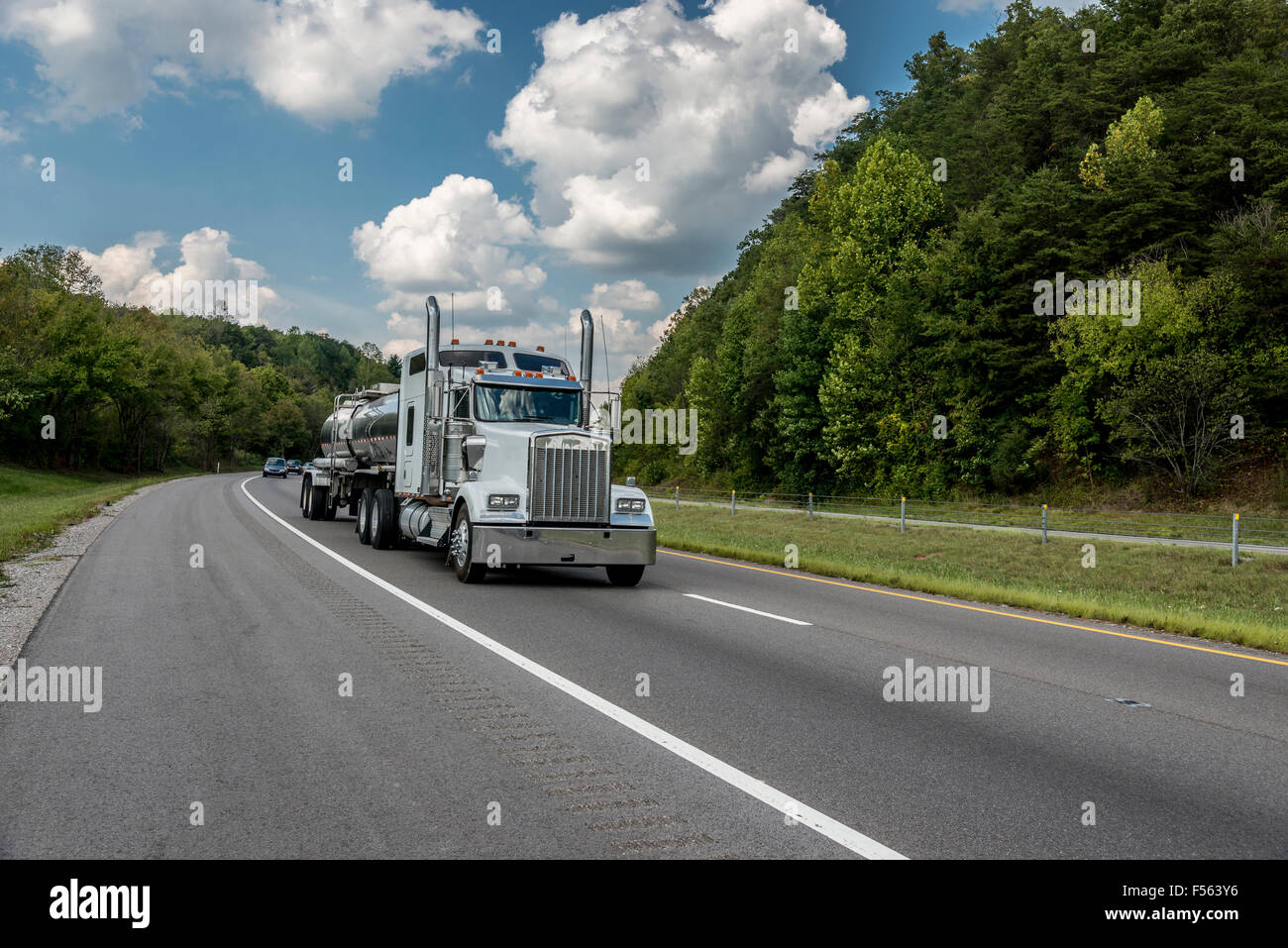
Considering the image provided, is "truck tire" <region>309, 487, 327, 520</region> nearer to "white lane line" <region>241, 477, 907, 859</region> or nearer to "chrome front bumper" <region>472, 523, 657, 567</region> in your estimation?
"chrome front bumper" <region>472, 523, 657, 567</region>

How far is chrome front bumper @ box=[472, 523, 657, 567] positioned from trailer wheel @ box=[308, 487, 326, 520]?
1450cm

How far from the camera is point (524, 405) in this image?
48.4 feet

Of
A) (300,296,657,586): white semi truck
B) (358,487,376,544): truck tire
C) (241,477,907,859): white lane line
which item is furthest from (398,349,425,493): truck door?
(241,477,907,859): white lane line

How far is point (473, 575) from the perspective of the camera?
13.1 metres

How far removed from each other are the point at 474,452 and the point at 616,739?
366 inches

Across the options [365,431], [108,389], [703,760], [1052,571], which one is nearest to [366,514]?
[365,431]

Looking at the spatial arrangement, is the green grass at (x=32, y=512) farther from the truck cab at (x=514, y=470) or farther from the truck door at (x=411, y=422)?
the truck cab at (x=514, y=470)

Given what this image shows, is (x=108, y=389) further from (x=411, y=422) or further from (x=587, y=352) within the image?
(x=587, y=352)

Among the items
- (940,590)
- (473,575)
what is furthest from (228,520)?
(940,590)

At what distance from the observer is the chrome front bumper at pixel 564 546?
42.1 feet

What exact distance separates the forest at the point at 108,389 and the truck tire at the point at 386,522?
18.1 m
